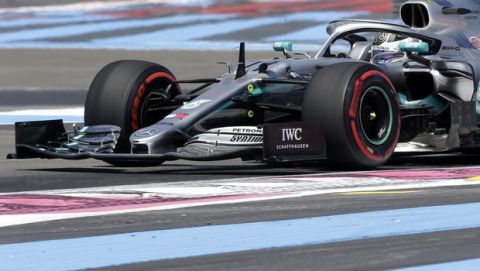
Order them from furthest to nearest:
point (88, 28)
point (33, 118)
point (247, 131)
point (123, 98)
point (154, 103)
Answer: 1. point (88, 28)
2. point (33, 118)
3. point (154, 103)
4. point (123, 98)
5. point (247, 131)

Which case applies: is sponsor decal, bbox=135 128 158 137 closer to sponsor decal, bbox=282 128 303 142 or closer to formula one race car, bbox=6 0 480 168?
formula one race car, bbox=6 0 480 168

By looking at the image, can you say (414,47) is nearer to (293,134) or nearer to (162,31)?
(293,134)

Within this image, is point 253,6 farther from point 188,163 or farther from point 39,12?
point 188,163

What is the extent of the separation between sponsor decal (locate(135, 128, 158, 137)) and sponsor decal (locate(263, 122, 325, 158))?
0.85 meters

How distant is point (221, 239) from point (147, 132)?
3.04m

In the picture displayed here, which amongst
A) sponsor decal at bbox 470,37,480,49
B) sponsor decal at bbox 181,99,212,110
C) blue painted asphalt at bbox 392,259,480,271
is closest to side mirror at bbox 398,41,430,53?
sponsor decal at bbox 470,37,480,49

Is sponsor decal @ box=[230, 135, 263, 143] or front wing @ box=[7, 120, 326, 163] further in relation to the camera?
sponsor decal @ box=[230, 135, 263, 143]

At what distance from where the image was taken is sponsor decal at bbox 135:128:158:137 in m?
9.05

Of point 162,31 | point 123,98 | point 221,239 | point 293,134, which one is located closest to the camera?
point 221,239

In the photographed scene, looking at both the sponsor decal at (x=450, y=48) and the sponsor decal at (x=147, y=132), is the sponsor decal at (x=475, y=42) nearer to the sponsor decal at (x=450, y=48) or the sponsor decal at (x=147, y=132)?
the sponsor decal at (x=450, y=48)

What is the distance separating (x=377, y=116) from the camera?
30.9 feet

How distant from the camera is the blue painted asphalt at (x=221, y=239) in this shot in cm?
563

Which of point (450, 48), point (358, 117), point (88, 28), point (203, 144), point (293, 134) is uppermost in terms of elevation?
point (450, 48)

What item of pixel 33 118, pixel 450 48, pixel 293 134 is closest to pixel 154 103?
pixel 293 134
